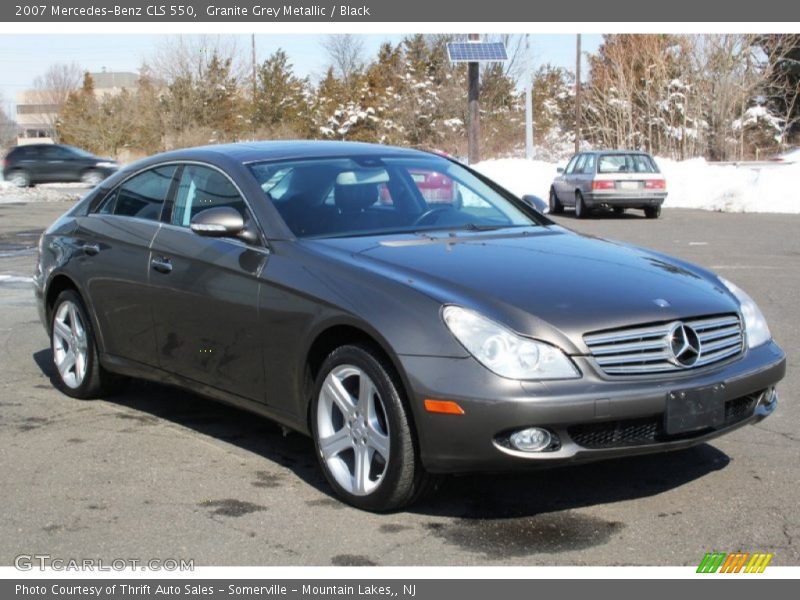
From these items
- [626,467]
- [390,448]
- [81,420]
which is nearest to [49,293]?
[81,420]

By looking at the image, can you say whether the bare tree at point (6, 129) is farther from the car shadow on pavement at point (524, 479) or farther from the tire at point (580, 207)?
the car shadow on pavement at point (524, 479)

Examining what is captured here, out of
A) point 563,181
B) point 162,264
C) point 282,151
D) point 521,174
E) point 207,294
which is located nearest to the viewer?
point 207,294

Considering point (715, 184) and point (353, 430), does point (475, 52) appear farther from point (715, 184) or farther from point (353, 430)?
point (353, 430)

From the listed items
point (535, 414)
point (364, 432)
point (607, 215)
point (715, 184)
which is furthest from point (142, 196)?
point (715, 184)

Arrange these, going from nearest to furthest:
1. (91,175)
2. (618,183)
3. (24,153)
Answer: (618,183) → (24,153) → (91,175)

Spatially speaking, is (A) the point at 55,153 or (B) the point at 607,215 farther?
(A) the point at 55,153

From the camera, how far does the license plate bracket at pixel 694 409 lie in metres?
4.25

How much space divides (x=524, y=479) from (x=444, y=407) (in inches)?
40.3

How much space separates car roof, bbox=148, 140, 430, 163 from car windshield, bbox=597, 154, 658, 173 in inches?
675

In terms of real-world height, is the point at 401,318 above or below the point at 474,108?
below

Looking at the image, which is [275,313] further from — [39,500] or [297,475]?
[39,500]

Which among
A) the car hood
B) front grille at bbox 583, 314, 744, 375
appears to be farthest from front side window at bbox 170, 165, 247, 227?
front grille at bbox 583, 314, 744, 375

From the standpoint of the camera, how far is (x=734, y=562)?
3916 mm
